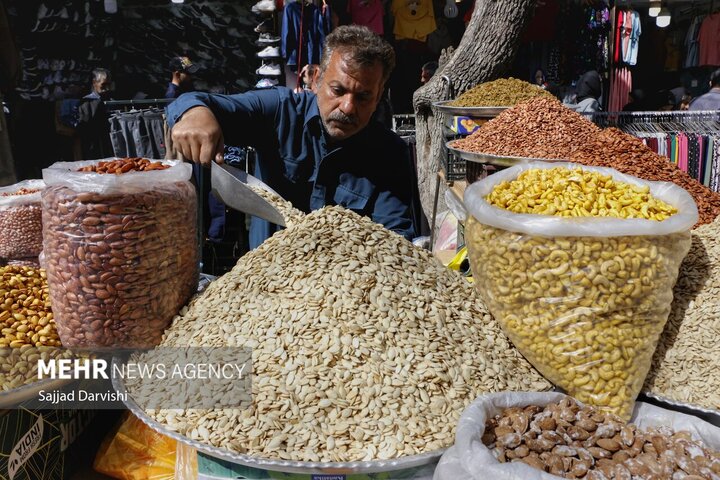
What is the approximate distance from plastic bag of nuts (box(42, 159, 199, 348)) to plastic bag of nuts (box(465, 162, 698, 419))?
0.66 metres

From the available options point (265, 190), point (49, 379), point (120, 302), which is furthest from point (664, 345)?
point (49, 379)

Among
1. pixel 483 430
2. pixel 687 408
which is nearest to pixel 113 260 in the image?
pixel 483 430

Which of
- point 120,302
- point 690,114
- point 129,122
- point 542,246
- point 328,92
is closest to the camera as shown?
point 542,246

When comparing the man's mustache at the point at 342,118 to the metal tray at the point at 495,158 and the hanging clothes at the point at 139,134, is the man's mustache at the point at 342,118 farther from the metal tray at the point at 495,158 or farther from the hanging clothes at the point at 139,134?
the hanging clothes at the point at 139,134

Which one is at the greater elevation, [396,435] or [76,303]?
[76,303]

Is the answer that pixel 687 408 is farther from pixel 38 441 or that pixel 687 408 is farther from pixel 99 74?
pixel 99 74

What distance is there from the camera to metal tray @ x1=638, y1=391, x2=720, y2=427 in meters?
1.12

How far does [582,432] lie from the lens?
3.36 feet

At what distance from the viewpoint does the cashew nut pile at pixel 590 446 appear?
0.93 metres

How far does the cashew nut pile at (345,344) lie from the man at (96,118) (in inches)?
171

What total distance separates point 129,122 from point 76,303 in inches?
139

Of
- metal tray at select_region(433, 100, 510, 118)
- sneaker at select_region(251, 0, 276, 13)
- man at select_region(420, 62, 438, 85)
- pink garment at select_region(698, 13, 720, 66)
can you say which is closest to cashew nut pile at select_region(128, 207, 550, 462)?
metal tray at select_region(433, 100, 510, 118)

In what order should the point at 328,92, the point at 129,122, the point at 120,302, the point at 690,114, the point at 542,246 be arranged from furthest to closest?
the point at 690,114 → the point at 129,122 → the point at 328,92 → the point at 120,302 → the point at 542,246

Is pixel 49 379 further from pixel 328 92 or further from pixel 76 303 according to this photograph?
pixel 328 92
